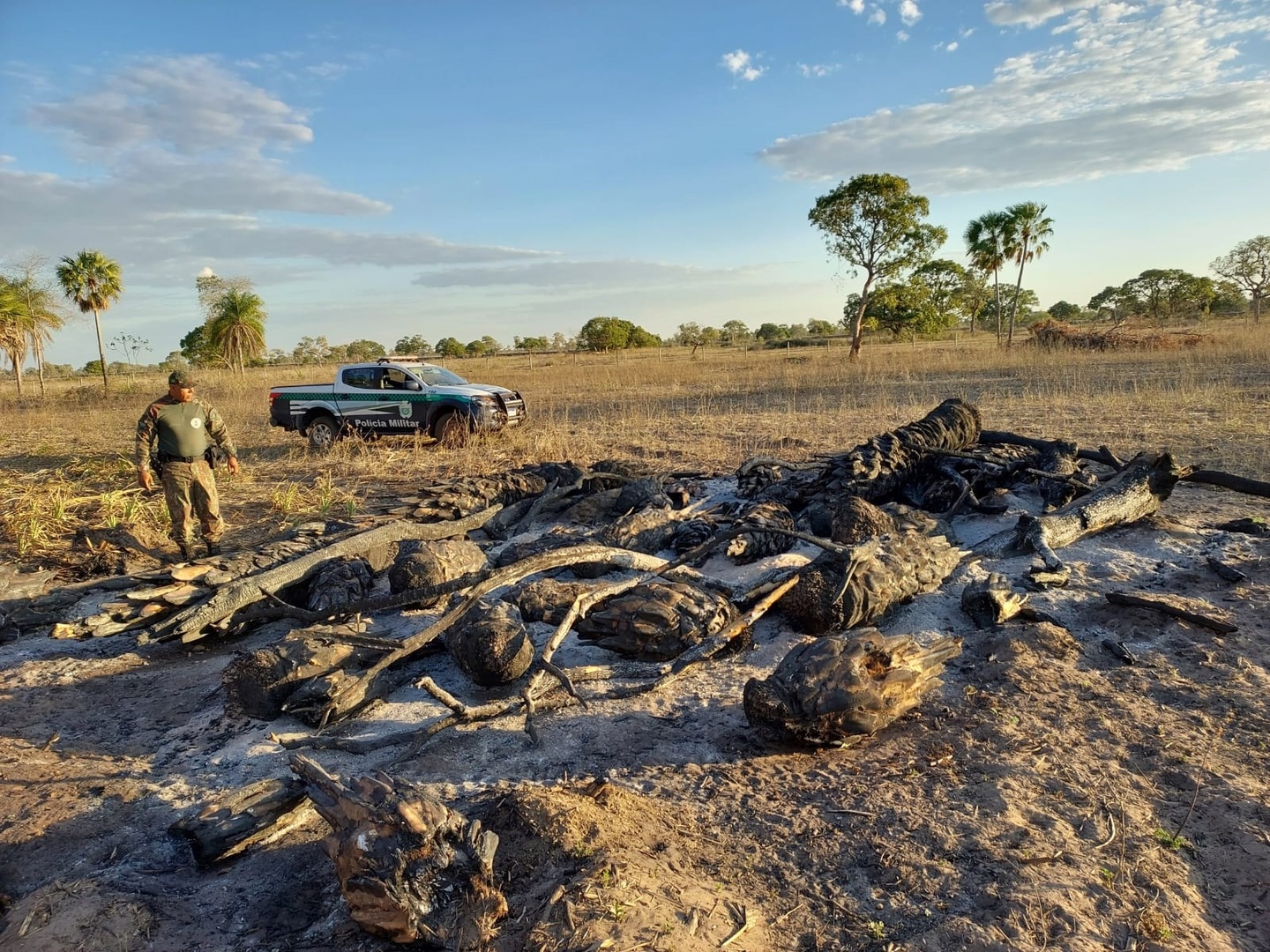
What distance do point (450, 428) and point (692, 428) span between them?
159 inches

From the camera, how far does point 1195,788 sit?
8.63ft

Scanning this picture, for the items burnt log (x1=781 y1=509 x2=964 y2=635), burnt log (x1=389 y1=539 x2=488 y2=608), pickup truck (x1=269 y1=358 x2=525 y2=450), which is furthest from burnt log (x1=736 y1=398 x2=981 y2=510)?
pickup truck (x1=269 y1=358 x2=525 y2=450)

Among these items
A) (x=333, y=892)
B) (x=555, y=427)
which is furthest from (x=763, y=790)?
(x=555, y=427)

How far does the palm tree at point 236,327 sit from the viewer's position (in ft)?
106

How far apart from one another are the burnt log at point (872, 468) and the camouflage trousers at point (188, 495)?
4.80 m

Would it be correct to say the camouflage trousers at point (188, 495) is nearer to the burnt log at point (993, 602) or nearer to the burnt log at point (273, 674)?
the burnt log at point (273, 674)

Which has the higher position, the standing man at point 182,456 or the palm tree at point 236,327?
the palm tree at point 236,327

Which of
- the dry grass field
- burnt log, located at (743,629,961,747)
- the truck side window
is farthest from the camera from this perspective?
the truck side window

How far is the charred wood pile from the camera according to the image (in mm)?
2205

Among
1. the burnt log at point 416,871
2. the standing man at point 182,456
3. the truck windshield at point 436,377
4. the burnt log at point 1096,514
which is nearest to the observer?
the burnt log at point 416,871

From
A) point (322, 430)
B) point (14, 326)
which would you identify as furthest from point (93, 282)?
point (322, 430)

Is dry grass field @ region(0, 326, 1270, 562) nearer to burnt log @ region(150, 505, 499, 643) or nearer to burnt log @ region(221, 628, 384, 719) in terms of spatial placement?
burnt log @ region(150, 505, 499, 643)

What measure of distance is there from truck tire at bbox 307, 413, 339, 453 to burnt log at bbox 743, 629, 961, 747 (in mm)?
11340

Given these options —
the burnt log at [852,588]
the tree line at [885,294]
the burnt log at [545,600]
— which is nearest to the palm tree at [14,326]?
the tree line at [885,294]
